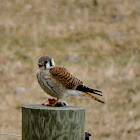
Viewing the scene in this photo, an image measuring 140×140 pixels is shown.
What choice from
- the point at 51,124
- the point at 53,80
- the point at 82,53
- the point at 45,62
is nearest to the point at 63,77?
the point at 53,80

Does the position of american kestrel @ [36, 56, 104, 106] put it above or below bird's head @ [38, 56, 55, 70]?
below

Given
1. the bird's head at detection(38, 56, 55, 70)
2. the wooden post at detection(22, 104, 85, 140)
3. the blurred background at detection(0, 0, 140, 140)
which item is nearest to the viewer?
the wooden post at detection(22, 104, 85, 140)

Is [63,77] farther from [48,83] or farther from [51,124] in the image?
[51,124]

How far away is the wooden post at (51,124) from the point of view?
7.79 feet

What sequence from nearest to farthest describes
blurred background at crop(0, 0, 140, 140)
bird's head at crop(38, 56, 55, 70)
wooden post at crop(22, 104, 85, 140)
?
wooden post at crop(22, 104, 85, 140), bird's head at crop(38, 56, 55, 70), blurred background at crop(0, 0, 140, 140)

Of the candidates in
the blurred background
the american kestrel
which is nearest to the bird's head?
the american kestrel

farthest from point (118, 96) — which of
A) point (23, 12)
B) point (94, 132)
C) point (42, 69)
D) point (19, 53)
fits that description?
point (23, 12)

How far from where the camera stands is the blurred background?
25.1 feet

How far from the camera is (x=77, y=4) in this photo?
1436cm

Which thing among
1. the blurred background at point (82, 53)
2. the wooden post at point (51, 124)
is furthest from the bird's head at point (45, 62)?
the blurred background at point (82, 53)

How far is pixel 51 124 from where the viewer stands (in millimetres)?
2373

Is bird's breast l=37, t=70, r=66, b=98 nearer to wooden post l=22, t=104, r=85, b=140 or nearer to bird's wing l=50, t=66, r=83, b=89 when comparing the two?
bird's wing l=50, t=66, r=83, b=89

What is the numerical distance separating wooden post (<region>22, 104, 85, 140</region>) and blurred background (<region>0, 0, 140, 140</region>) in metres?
4.40

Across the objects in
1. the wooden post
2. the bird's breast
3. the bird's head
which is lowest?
the wooden post
